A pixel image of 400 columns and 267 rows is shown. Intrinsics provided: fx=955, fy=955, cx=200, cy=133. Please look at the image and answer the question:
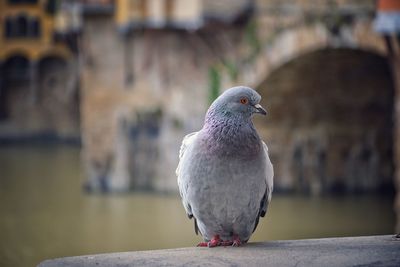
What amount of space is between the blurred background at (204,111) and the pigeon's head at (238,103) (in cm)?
585

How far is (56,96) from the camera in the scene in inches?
1061

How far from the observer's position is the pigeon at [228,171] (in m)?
3.60

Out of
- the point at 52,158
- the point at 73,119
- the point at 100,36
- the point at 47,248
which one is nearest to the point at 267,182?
the point at 47,248

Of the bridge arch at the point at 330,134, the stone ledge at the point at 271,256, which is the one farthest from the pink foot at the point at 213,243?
A: the bridge arch at the point at 330,134

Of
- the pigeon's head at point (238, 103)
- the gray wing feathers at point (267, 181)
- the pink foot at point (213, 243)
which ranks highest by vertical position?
the pigeon's head at point (238, 103)

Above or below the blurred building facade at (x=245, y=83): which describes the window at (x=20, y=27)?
above

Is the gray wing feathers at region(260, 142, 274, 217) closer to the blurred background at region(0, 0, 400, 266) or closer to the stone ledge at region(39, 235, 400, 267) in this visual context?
the stone ledge at region(39, 235, 400, 267)

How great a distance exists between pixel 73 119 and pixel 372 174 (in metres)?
14.3

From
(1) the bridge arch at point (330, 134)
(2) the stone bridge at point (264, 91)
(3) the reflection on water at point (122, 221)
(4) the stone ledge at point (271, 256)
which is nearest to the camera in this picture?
(4) the stone ledge at point (271, 256)

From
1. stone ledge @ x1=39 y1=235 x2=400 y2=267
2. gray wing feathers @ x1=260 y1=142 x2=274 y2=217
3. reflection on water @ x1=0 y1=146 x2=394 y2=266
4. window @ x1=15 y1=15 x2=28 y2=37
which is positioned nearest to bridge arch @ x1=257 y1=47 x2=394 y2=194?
reflection on water @ x1=0 y1=146 x2=394 y2=266

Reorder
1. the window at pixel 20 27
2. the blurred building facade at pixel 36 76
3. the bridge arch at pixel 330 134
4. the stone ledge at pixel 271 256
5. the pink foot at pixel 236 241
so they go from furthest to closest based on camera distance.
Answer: the window at pixel 20 27 < the blurred building facade at pixel 36 76 < the bridge arch at pixel 330 134 < the pink foot at pixel 236 241 < the stone ledge at pixel 271 256

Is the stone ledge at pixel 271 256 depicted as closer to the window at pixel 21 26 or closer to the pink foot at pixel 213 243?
the pink foot at pixel 213 243

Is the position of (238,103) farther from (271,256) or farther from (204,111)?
(204,111)

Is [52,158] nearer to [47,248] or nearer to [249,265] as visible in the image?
[47,248]
